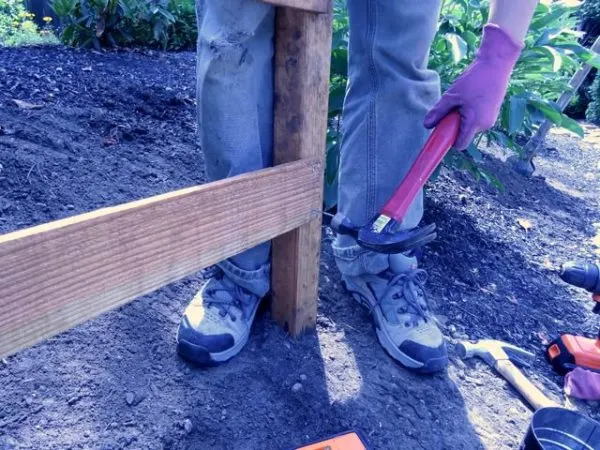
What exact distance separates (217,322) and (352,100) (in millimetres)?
723

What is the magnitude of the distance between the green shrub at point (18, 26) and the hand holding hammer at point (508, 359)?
594cm

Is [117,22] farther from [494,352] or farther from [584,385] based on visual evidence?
[584,385]

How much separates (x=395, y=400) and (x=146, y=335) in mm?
675

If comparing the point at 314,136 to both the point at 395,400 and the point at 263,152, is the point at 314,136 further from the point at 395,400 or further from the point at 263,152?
the point at 395,400

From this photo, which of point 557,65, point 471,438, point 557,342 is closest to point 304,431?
point 471,438

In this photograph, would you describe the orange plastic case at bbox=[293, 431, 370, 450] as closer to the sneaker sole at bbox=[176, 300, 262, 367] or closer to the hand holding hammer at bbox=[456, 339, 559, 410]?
the sneaker sole at bbox=[176, 300, 262, 367]

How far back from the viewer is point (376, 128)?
142cm

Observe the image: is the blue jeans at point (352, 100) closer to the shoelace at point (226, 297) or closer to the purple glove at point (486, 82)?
the shoelace at point (226, 297)

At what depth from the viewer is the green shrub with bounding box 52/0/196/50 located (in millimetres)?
4227

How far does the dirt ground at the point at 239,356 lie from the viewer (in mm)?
1165

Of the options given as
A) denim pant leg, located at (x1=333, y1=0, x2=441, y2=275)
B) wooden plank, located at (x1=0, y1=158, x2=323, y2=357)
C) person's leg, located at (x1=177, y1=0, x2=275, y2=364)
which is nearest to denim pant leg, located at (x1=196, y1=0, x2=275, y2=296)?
person's leg, located at (x1=177, y1=0, x2=275, y2=364)

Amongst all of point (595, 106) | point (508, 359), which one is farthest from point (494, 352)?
point (595, 106)

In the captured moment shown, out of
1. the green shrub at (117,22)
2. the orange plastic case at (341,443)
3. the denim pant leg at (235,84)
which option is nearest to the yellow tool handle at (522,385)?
the orange plastic case at (341,443)

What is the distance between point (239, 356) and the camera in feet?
4.50
